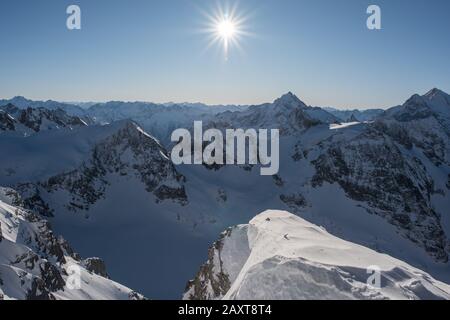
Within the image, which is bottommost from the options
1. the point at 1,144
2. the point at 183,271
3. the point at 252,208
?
the point at 183,271

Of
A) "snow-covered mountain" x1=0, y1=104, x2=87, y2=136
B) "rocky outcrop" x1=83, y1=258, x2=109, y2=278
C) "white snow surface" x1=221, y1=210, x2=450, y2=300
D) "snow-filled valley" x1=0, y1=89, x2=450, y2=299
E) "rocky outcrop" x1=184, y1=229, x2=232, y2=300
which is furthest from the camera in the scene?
"snow-covered mountain" x1=0, y1=104, x2=87, y2=136

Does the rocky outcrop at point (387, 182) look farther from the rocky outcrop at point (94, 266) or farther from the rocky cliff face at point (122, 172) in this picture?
the rocky outcrop at point (94, 266)

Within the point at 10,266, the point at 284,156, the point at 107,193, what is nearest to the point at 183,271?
the point at 107,193

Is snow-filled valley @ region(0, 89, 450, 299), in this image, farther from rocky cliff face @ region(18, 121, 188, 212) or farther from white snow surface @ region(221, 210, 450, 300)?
white snow surface @ region(221, 210, 450, 300)

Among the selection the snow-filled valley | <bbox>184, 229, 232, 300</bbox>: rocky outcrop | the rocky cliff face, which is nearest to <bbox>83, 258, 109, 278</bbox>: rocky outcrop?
the snow-filled valley

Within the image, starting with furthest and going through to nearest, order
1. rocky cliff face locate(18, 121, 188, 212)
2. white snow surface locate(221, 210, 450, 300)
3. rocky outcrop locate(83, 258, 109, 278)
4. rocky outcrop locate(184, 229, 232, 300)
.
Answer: rocky cliff face locate(18, 121, 188, 212) < rocky outcrop locate(83, 258, 109, 278) < rocky outcrop locate(184, 229, 232, 300) < white snow surface locate(221, 210, 450, 300)

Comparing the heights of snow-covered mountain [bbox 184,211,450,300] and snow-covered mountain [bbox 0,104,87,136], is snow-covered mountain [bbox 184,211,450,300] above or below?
below

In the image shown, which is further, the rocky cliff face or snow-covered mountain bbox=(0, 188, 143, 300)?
the rocky cliff face
